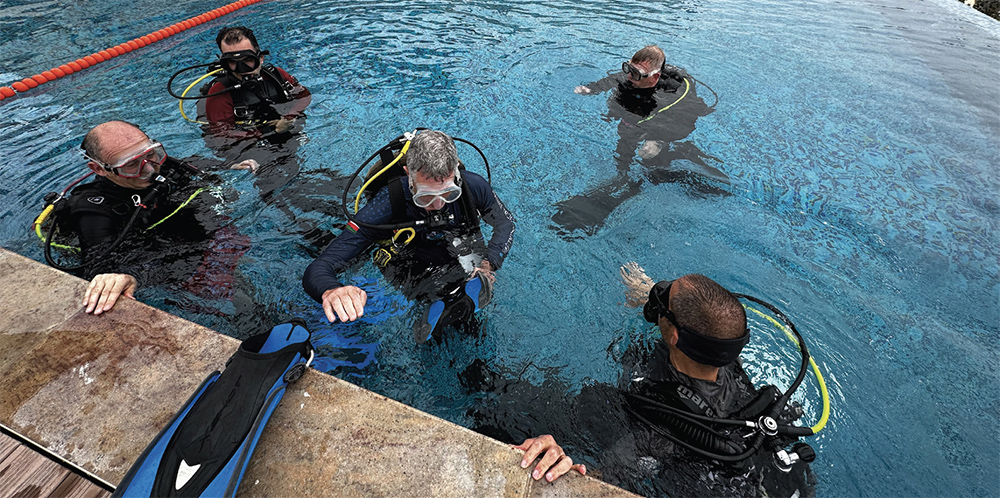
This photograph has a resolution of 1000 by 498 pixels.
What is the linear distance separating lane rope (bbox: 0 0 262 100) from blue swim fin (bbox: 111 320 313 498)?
7.56 m

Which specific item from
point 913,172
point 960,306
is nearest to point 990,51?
point 913,172

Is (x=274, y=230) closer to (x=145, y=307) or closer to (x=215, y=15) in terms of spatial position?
(x=145, y=307)

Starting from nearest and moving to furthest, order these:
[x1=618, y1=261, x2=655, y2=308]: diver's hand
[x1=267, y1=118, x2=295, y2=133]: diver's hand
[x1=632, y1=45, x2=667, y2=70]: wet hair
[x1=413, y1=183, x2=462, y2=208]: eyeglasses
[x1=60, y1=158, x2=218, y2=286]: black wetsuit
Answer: [x1=413, y1=183, x2=462, y2=208]: eyeglasses → [x1=60, y1=158, x2=218, y2=286]: black wetsuit → [x1=618, y1=261, x2=655, y2=308]: diver's hand → [x1=267, y1=118, x2=295, y2=133]: diver's hand → [x1=632, y1=45, x2=667, y2=70]: wet hair

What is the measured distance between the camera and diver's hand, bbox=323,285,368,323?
7.22 feet

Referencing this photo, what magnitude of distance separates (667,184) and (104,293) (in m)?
5.03

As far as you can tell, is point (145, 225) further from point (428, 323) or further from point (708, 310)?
point (708, 310)

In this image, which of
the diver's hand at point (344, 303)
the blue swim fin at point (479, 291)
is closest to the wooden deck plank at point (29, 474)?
the diver's hand at point (344, 303)

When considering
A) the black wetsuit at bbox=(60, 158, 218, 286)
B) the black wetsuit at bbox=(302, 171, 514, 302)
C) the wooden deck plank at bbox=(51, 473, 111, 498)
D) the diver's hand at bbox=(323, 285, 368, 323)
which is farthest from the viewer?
the black wetsuit at bbox=(60, 158, 218, 286)

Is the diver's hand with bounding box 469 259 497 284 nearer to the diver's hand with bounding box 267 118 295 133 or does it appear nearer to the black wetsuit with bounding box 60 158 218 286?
the black wetsuit with bounding box 60 158 218 286

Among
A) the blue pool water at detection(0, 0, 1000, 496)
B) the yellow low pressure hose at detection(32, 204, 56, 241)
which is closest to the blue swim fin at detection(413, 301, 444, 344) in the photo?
the blue pool water at detection(0, 0, 1000, 496)

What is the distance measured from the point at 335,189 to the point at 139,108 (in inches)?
145

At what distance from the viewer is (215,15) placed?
8.93 meters

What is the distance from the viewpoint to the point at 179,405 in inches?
76.8

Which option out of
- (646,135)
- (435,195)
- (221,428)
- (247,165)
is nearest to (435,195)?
(435,195)
